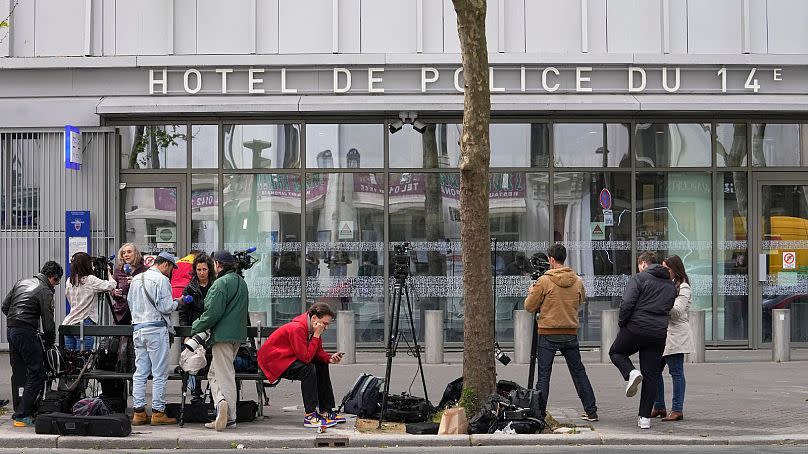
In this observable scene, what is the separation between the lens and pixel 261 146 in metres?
17.5

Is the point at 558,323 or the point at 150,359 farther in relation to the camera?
the point at 558,323

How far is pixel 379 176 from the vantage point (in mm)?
17531

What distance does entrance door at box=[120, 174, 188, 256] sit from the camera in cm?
1747

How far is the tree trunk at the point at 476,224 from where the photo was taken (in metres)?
10.9

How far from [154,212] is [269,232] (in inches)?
75.0

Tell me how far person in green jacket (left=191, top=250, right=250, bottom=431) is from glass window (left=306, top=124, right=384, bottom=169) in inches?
264

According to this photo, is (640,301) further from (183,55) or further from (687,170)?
(183,55)

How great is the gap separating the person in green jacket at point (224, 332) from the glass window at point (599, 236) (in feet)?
26.5

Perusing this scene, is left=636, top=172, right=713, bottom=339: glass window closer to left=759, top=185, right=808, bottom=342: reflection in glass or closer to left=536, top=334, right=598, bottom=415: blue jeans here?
left=759, top=185, right=808, bottom=342: reflection in glass

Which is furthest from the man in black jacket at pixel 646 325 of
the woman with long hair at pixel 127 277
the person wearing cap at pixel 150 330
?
the woman with long hair at pixel 127 277

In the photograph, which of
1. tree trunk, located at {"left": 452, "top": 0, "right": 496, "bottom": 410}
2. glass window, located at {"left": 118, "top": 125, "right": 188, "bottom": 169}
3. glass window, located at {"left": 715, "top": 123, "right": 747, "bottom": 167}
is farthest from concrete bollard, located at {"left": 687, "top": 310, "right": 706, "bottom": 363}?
glass window, located at {"left": 118, "top": 125, "right": 188, "bottom": 169}

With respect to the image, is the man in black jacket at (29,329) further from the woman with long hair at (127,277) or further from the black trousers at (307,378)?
the black trousers at (307,378)

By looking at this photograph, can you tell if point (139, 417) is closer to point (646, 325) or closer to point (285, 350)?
point (285, 350)

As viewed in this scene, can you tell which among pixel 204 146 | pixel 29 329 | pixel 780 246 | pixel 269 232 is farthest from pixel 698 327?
pixel 29 329
